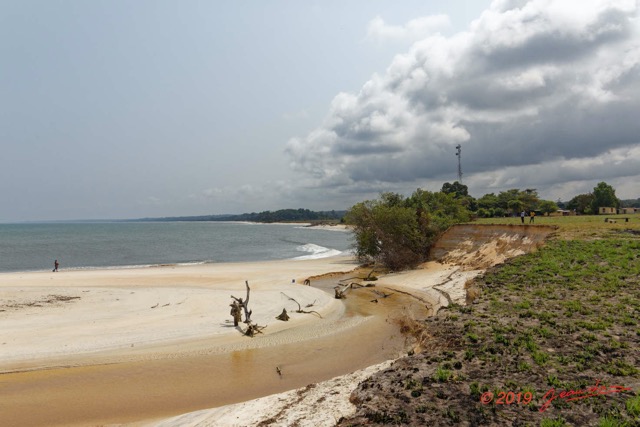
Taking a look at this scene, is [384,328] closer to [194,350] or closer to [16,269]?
[194,350]

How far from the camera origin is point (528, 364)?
32.6ft

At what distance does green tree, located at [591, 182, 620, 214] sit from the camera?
2995 inches

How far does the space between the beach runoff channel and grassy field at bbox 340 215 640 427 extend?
4.14 metres

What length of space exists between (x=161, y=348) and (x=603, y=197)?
88019mm

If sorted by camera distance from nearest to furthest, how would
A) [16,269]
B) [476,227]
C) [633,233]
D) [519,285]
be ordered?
[519,285]
[633,233]
[476,227]
[16,269]

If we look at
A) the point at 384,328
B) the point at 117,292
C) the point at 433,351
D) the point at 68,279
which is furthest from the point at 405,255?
the point at 68,279

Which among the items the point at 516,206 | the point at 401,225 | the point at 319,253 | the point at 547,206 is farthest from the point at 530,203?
the point at 401,225

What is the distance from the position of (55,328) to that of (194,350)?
326 inches

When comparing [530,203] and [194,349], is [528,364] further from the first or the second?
[530,203]

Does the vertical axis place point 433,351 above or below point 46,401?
above

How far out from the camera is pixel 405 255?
4156cm

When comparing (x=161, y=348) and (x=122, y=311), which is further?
(x=122, y=311)

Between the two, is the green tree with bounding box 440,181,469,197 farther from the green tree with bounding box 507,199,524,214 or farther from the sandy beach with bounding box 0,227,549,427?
the sandy beach with bounding box 0,227,549,427

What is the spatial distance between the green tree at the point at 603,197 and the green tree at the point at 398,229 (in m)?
47.5
